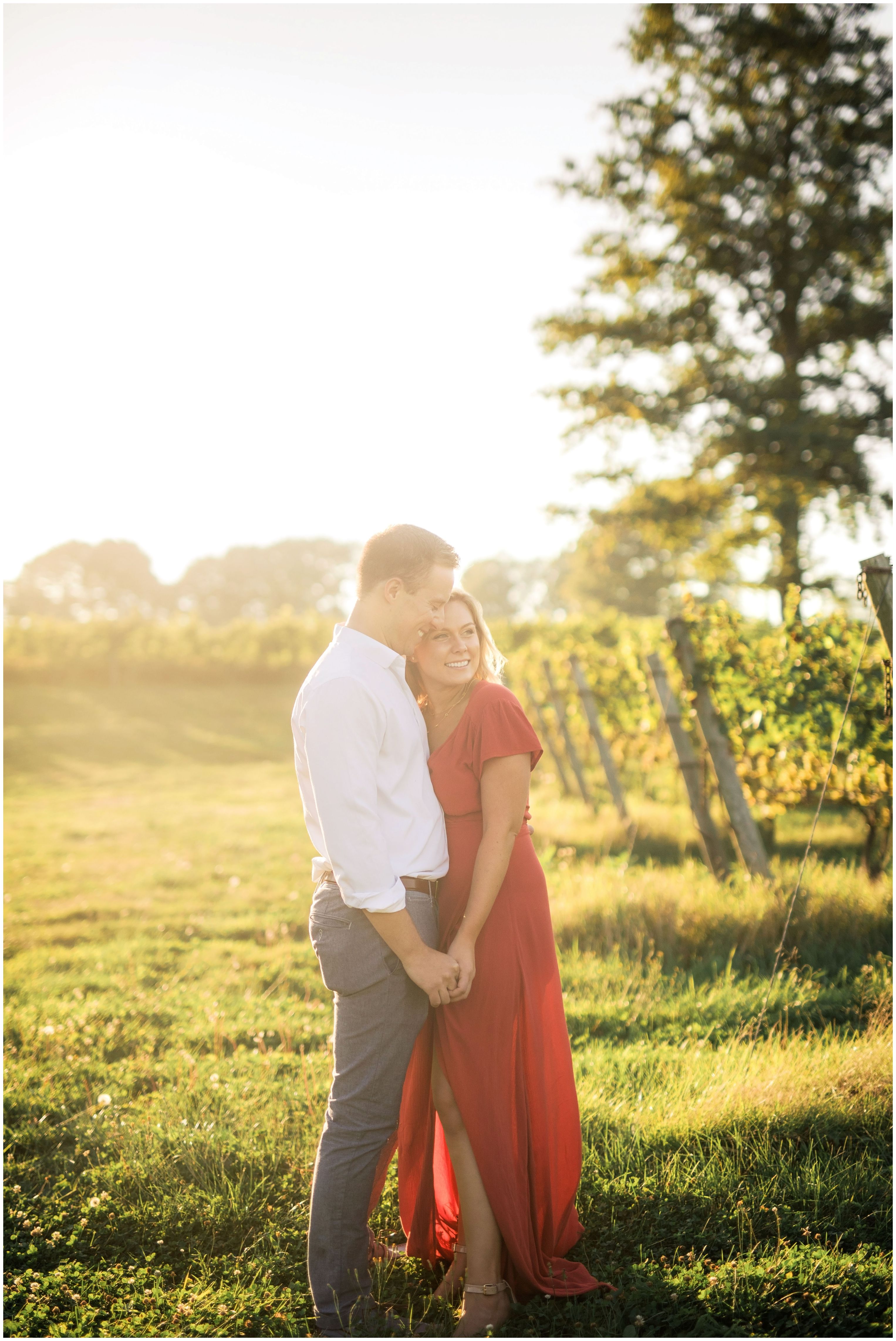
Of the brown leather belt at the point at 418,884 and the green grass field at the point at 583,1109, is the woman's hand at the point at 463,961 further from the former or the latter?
the green grass field at the point at 583,1109

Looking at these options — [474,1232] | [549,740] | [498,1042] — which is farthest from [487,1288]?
[549,740]

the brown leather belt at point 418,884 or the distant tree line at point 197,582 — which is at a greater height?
the distant tree line at point 197,582

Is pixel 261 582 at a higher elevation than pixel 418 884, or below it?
higher

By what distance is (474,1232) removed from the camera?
2.52 metres

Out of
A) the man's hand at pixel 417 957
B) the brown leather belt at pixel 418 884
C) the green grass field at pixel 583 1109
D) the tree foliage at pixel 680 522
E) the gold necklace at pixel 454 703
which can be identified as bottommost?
the green grass field at pixel 583 1109

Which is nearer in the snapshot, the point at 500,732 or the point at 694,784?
the point at 500,732

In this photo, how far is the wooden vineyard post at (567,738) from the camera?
30.5 ft

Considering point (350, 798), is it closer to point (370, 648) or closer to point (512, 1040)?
point (370, 648)

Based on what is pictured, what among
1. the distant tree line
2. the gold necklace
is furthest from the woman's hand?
the distant tree line

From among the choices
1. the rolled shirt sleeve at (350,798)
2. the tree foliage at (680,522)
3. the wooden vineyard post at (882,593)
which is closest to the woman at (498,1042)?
the rolled shirt sleeve at (350,798)

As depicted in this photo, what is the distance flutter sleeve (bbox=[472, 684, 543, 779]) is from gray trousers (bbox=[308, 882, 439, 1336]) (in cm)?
51

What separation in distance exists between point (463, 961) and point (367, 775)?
2.10ft

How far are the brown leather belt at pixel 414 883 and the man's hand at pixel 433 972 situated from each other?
17cm

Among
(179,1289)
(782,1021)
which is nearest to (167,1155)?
(179,1289)
